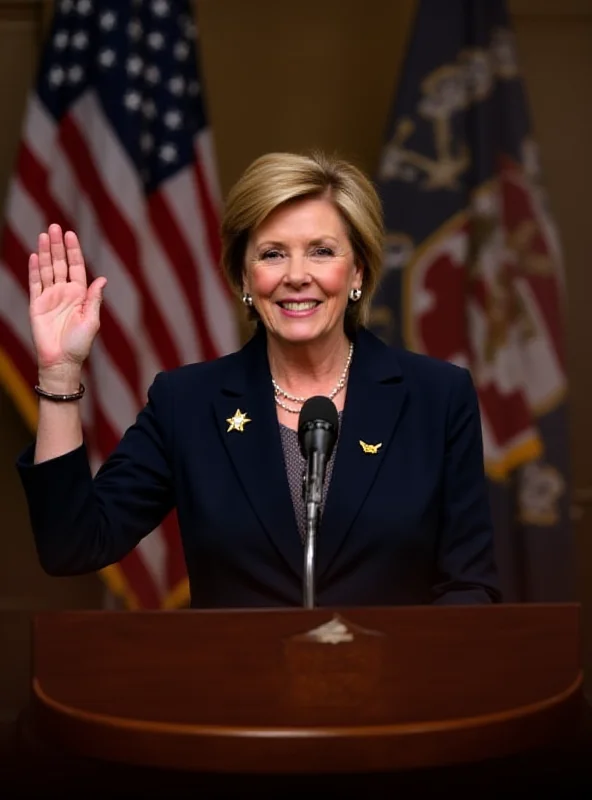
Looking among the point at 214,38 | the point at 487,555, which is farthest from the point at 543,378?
the point at 487,555

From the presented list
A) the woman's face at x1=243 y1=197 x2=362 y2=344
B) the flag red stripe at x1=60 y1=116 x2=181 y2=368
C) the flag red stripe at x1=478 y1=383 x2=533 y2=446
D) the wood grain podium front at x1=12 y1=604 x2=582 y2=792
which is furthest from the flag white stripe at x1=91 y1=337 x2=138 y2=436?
the wood grain podium front at x1=12 y1=604 x2=582 y2=792

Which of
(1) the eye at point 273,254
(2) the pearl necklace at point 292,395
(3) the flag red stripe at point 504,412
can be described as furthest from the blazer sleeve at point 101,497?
(3) the flag red stripe at point 504,412

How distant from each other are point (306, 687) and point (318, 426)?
62cm

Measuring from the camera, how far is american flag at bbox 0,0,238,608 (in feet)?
14.8

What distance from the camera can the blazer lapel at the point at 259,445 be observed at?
7.82ft

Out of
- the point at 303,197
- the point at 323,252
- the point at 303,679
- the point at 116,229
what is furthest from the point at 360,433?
the point at 116,229

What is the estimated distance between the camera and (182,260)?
458 centimetres

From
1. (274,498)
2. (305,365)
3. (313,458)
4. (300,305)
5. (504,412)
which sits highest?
(300,305)

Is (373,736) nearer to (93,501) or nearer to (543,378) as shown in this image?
(93,501)

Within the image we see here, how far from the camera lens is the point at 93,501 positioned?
2312 millimetres

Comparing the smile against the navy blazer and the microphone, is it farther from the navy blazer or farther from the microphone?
the microphone

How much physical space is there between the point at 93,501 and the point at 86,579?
108 inches

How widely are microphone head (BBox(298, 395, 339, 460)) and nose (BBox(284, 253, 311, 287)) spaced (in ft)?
1.52

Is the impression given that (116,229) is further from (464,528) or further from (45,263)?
(464,528)
